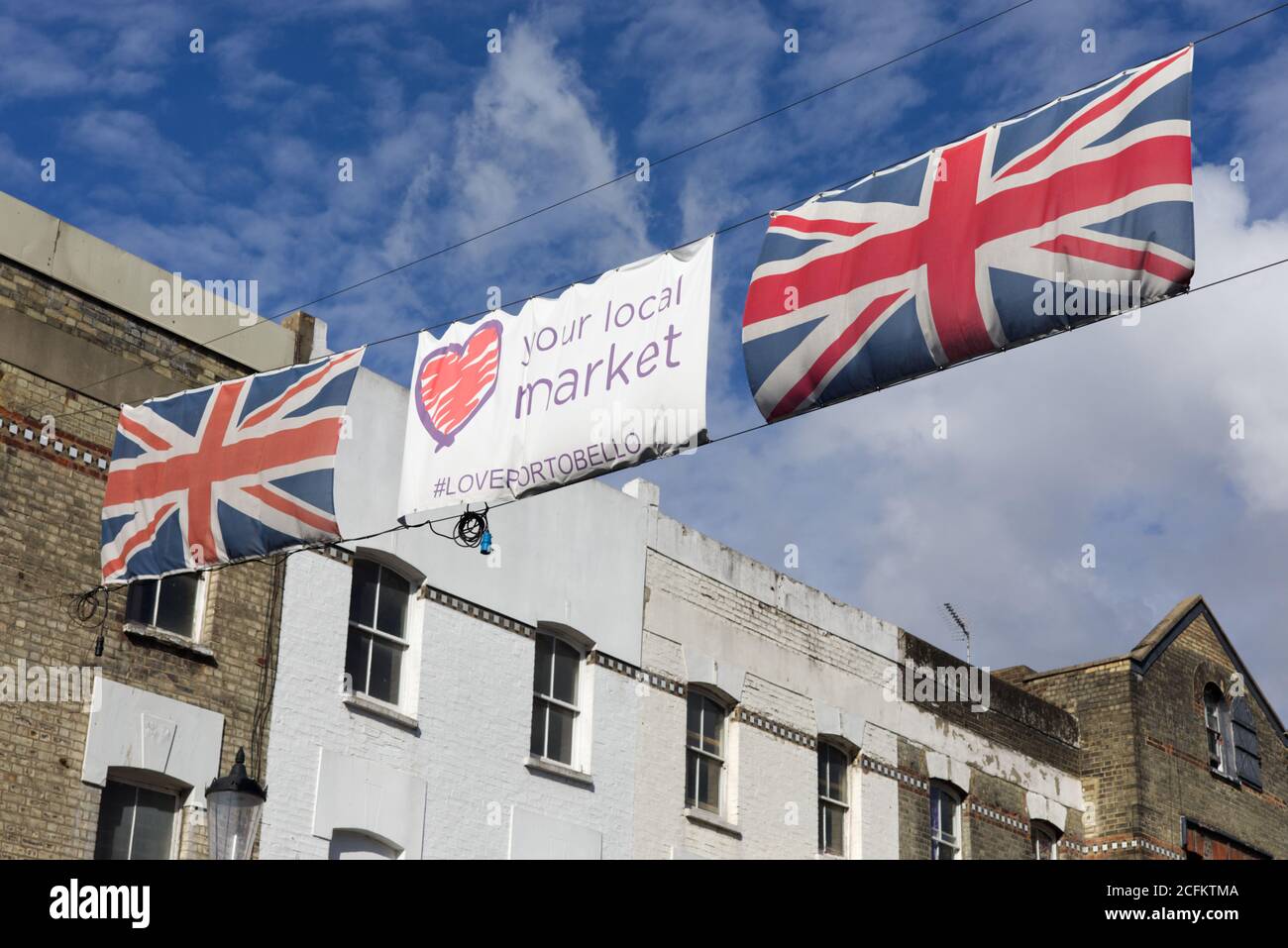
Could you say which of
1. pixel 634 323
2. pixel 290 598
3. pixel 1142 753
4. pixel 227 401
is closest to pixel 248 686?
pixel 290 598

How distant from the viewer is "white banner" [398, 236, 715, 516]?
36.2 ft

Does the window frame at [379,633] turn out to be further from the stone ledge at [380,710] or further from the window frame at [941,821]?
the window frame at [941,821]

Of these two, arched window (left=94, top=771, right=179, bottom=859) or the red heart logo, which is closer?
the red heart logo

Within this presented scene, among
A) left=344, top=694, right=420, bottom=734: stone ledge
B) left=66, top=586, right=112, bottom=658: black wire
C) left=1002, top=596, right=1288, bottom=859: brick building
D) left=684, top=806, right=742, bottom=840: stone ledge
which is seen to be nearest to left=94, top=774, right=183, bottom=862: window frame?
left=66, top=586, right=112, bottom=658: black wire

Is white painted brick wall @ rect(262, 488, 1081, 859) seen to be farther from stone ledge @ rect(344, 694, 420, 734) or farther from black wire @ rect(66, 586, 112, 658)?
black wire @ rect(66, 586, 112, 658)

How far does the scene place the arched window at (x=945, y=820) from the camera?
24641 mm

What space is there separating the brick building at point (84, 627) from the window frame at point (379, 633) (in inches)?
49.0

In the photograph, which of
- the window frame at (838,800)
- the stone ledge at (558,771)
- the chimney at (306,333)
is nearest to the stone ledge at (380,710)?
the stone ledge at (558,771)

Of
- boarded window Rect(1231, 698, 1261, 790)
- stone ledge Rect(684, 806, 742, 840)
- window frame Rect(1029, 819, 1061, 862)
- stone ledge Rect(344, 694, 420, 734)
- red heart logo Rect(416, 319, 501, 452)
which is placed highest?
boarded window Rect(1231, 698, 1261, 790)

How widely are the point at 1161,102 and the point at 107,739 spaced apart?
10463mm

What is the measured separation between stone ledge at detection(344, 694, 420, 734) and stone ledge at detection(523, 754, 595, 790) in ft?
5.25

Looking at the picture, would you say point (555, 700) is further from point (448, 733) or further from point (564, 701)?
point (448, 733)

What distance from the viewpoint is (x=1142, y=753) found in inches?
1096
